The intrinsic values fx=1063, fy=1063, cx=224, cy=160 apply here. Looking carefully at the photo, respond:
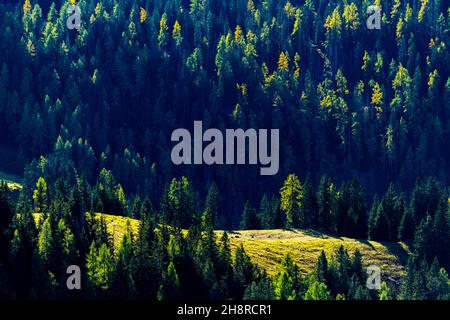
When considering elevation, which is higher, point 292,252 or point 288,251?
point 288,251

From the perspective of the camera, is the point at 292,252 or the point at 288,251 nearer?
A: the point at 292,252

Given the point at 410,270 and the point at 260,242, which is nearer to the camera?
the point at 410,270

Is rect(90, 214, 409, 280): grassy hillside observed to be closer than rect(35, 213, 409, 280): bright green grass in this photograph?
No

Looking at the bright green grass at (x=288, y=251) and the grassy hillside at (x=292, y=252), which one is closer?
the bright green grass at (x=288, y=251)

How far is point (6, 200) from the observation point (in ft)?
532
